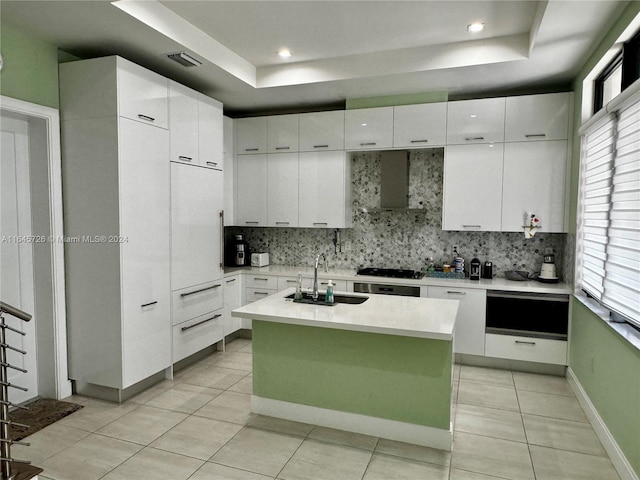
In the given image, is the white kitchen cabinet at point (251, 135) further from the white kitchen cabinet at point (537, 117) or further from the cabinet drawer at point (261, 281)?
the white kitchen cabinet at point (537, 117)

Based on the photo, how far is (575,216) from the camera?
12.1 ft

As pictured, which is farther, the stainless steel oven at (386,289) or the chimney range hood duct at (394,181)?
the chimney range hood duct at (394,181)

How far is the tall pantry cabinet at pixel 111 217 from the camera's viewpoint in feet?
10.2

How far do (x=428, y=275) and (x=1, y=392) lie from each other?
144 inches

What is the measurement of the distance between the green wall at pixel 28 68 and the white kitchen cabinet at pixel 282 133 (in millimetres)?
2279

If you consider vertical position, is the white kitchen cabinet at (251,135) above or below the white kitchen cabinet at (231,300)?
above

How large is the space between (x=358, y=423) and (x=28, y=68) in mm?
3506

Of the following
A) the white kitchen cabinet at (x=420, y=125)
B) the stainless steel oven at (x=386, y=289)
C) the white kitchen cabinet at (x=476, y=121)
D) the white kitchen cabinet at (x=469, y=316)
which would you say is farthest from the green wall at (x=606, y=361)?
the stainless steel oven at (x=386, y=289)

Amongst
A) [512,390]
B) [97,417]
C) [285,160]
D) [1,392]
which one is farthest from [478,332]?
[1,392]

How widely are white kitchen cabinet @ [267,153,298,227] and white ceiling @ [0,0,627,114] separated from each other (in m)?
0.81

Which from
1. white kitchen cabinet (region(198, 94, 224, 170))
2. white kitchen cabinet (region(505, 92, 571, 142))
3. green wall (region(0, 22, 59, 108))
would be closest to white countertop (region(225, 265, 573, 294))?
white kitchen cabinet (region(198, 94, 224, 170))

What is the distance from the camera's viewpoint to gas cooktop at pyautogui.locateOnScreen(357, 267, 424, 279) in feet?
14.6

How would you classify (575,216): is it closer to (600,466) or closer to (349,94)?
(600,466)

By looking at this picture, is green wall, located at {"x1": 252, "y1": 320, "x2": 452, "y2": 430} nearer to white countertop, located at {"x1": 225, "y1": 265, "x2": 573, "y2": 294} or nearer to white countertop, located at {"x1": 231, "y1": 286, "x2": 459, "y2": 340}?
white countertop, located at {"x1": 231, "y1": 286, "x2": 459, "y2": 340}
